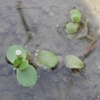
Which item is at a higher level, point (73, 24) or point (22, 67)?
point (73, 24)

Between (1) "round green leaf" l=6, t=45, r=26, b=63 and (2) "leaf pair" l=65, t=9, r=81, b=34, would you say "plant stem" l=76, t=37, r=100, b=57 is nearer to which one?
(2) "leaf pair" l=65, t=9, r=81, b=34

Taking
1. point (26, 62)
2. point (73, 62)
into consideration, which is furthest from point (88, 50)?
point (26, 62)

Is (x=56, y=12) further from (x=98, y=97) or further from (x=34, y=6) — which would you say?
(x=98, y=97)

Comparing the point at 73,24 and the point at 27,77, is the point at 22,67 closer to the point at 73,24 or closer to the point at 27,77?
the point at 27,77

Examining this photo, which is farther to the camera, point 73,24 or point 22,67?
point 73,24

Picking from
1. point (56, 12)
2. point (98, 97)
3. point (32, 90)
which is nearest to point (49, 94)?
point (32, 90)
